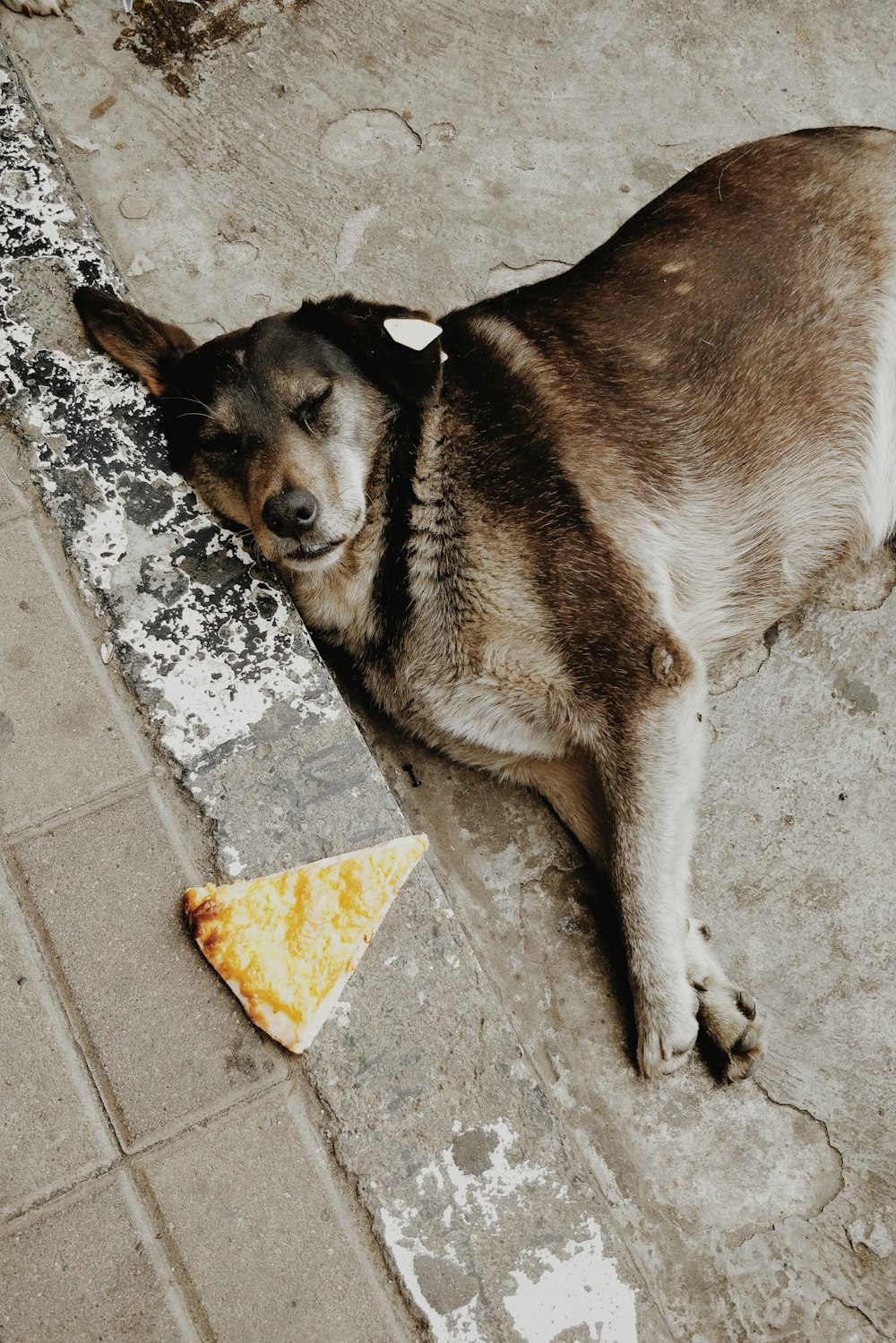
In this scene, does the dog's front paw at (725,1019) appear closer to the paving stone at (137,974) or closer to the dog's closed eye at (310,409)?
the paving stone at (137,974)

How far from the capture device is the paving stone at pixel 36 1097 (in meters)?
2.16

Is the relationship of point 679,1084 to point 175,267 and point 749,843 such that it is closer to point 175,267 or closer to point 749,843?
point 749,843

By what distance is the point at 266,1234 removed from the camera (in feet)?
6.96

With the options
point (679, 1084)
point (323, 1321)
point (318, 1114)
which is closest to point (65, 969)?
point (318, 1114)

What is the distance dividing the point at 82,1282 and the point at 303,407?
2009 millimetres

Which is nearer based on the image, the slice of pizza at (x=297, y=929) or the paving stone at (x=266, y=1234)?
the paving stone at (x=266, y=1234)

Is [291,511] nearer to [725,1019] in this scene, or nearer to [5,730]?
[5,730]

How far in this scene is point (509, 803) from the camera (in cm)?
291

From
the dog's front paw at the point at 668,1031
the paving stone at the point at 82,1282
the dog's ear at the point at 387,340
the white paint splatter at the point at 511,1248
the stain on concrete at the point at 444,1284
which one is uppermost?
the dog's ear at the point at 387,340

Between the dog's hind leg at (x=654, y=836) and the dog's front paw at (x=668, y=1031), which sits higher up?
the dog's hind leg at (x=654, y=836)

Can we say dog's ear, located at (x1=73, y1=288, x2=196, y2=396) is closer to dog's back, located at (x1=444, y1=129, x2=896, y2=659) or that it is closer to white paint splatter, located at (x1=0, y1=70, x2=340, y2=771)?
white paint splatter, located at (x1=0, y1=70, x2=340, y2=771)

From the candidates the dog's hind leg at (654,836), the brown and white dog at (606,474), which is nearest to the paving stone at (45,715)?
the brown and white dog at (606,474)

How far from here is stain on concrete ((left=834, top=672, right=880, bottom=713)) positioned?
2.97 m

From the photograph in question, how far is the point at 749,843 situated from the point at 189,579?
65.7 inches
